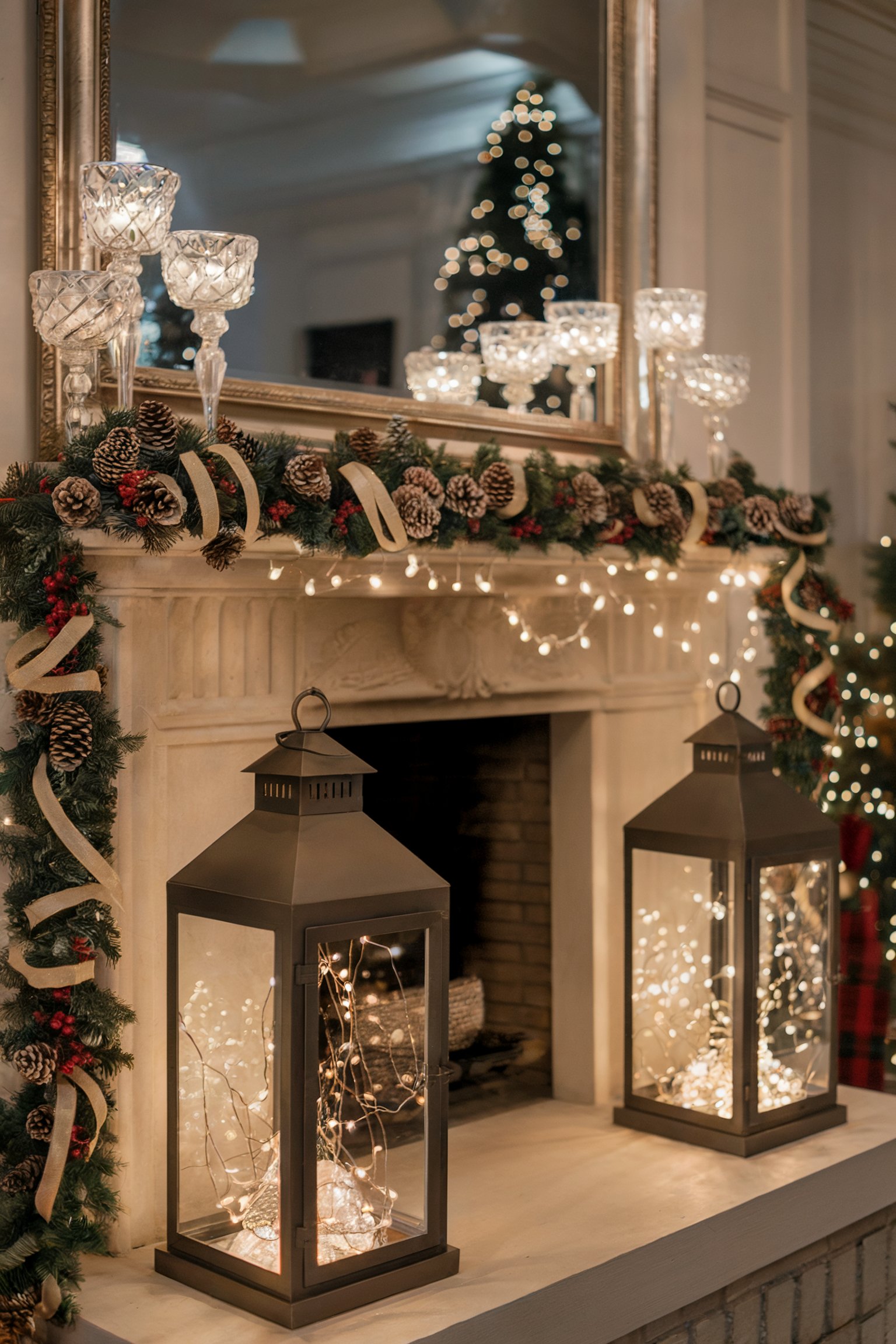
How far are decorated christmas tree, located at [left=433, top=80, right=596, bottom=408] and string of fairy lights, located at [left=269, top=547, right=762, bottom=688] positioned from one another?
438 mm

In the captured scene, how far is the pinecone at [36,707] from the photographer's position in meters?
2.25

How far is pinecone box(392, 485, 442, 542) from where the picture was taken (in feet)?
8.33

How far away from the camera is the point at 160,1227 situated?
2527mm

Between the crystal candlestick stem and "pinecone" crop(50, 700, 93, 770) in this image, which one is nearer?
"pinecone" crop(50, 700, 93, 770)

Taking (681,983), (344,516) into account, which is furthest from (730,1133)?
(344,516)

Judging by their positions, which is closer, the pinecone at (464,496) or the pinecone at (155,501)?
the pinecone at (155,501)

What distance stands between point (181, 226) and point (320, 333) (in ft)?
1.13

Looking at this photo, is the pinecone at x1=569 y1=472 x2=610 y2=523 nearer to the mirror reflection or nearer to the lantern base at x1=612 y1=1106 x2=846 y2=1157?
the mirror reflection

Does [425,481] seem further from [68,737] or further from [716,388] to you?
[716,388]

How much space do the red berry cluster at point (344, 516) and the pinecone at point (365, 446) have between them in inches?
4.9

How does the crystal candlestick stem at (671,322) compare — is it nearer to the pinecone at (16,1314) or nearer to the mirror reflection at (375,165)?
the mirror reflection at (375,165)

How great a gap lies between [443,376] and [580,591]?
0.54 metres

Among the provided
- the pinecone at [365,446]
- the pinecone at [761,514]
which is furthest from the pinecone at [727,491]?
the pinecone at [365,446]

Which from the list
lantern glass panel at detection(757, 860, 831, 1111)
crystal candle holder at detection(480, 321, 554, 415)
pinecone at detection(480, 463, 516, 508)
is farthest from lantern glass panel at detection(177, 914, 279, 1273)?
crystal candle holder at detection(480, 321, 554, 415)
